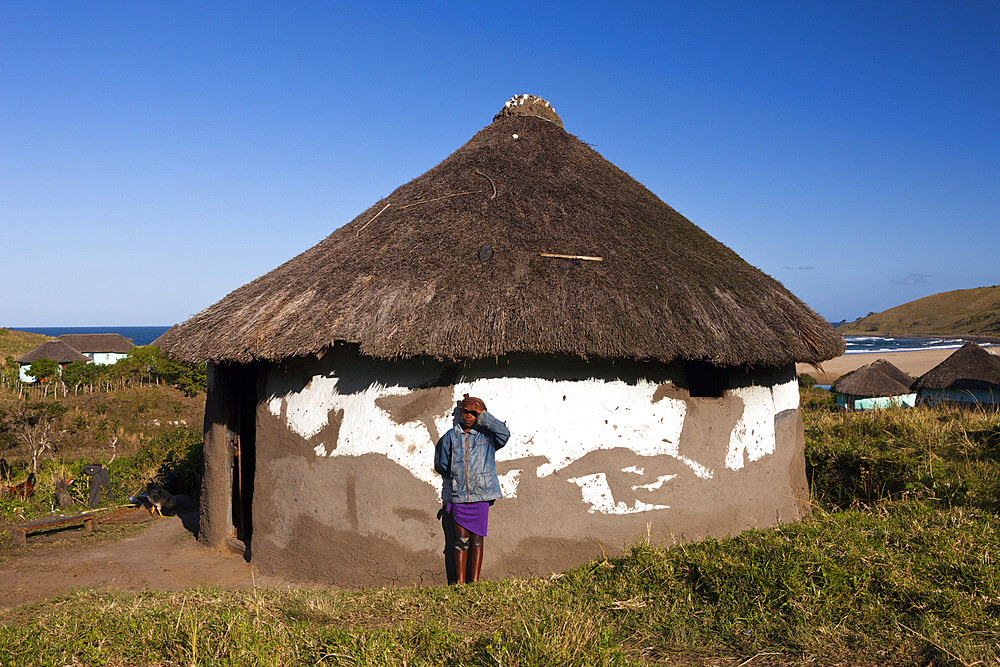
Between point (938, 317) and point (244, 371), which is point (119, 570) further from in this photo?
point (938, 317)

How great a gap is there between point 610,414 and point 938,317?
113 meters

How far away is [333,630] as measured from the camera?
10.8ft

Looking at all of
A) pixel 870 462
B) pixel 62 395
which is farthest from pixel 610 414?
pixel 62 395

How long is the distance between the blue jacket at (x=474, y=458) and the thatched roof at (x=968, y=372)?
17972mm

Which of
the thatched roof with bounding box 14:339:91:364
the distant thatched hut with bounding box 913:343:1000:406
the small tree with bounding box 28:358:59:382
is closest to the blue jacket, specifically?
the distant thatched hut with bounding box 913:343:1000:406

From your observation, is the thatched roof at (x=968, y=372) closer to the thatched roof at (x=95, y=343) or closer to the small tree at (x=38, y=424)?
the small tree at (x=38, y=424)

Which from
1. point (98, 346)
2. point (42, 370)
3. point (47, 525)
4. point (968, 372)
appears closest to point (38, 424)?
point (47, 525)

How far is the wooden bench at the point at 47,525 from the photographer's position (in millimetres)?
A: 6654

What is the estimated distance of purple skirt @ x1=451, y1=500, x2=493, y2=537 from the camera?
4707 mm

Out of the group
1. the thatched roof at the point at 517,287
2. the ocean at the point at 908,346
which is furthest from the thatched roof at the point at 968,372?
the ocean at the point at 908,346

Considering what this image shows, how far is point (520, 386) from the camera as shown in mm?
4891

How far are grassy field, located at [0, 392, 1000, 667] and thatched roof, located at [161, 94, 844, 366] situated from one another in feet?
5.20

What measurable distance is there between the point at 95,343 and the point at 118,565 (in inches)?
1577

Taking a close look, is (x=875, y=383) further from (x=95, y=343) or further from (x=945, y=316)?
(x=945, y=316)
